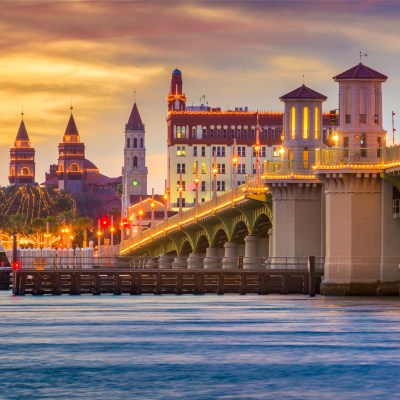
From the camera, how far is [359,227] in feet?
395

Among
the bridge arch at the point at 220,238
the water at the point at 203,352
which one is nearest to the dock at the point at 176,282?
the water at the point at 203,352

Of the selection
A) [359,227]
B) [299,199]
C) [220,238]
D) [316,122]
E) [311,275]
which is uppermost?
[316,122]

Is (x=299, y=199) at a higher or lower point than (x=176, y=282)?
higher

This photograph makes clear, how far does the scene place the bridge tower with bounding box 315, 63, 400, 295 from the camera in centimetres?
11912

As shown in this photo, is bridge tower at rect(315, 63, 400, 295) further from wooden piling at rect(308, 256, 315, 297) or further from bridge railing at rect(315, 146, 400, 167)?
wooden piling at rect(308, 256, 315, 297)

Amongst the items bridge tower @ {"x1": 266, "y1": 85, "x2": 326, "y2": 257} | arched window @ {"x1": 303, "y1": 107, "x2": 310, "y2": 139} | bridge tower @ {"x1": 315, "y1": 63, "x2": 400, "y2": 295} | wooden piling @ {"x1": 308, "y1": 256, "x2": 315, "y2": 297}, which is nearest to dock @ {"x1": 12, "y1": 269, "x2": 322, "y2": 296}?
wooden piling @ {"x1": 308, "y1": 256, "x2": 315, "y2": 297}

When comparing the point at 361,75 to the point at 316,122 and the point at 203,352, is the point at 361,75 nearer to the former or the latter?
the point at 316,122

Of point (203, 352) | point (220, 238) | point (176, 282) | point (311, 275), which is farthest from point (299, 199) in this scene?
point (203, 352)

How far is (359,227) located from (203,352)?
4911cm

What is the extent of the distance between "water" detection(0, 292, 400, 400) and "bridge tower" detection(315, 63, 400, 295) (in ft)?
29.6

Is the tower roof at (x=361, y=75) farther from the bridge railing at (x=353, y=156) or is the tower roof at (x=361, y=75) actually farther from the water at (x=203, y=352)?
the water at (x=203, y=352)

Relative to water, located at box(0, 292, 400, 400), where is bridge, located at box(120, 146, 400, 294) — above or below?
above

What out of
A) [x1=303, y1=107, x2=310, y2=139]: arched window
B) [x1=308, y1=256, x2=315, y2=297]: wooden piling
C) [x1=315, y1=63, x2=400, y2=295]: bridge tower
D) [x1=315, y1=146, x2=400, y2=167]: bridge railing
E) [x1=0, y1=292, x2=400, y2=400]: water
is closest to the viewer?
[x1=0, y1=292, x2=400, y2=400]: water

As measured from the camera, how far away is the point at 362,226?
395 ft
